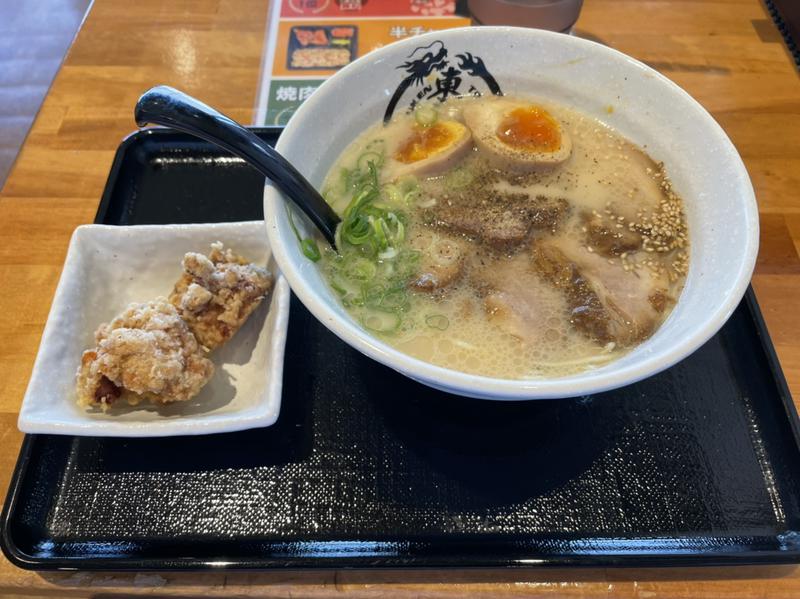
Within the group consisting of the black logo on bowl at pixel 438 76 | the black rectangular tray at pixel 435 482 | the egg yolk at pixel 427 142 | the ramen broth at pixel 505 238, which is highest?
the black logo on bowl at pixel 438 76

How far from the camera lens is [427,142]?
165 centimetres

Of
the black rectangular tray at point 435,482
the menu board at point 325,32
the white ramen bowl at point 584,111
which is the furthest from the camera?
the menu board at point 325,32

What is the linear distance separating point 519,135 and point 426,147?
0.92 feet

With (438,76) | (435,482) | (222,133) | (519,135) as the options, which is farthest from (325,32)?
(435,482)

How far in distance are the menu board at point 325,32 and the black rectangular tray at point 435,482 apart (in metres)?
1.30

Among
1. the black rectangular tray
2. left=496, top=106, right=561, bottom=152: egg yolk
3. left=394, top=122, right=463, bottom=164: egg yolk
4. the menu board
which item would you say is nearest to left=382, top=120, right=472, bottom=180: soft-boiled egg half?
left=394, top=122, right=463, bottom=164: egg yolk

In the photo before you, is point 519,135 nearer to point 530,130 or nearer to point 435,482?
point 530,130

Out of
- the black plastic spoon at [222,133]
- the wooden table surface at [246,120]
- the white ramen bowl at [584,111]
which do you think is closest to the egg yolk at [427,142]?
the white ramen bowl at [584,111]

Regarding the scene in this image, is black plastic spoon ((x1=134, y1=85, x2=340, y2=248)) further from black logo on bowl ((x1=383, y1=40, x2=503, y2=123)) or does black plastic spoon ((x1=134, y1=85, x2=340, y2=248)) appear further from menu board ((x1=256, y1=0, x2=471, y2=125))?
menu board ((x1=256, y1=0, x2=471, y2=125))

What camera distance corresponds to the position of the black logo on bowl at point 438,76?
1.62m

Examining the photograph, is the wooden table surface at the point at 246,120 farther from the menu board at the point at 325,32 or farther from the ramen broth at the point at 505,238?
the ramen broth at the point at 505,238

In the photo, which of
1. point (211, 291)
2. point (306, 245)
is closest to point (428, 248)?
point (306, 245)

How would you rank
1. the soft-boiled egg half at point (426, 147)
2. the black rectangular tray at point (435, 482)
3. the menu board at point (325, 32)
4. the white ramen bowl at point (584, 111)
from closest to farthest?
the white ramen bowl at point (584, 111) < the black rectangular tray at point (435, 482) < the soft-boiled egg half at point (426, 147) < the menu board at point (325, 32)

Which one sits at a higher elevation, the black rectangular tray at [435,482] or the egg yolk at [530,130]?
the egg yolk at [530,130]
